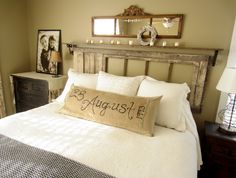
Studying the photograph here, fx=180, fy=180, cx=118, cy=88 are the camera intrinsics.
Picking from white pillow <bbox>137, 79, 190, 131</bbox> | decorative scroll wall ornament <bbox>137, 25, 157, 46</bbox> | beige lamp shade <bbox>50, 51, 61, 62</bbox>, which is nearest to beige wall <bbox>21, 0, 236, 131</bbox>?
decorative scroll wall ornament <bbox>137, 25, 157, 46</bbox>

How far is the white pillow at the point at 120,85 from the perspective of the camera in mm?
1909

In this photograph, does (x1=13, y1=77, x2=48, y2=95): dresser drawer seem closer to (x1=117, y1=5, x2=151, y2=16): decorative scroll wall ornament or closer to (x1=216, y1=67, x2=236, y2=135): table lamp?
(x1=117, y1=5, x2=151, y2=16): decorative scroll wall ornament

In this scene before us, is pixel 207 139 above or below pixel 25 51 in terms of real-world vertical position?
below

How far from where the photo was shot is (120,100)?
169 cm

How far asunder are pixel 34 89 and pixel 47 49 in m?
0.69

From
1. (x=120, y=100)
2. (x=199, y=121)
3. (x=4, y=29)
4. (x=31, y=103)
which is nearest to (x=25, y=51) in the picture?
(x=4, y=29)

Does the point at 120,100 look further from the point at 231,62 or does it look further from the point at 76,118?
the point at 231,62

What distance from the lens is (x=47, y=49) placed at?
2938 millimetres

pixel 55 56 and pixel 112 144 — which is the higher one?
pixel 55 56

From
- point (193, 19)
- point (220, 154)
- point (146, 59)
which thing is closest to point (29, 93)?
point (146, 59)

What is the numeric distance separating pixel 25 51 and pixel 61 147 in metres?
2.48

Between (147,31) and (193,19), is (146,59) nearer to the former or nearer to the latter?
(147,31)

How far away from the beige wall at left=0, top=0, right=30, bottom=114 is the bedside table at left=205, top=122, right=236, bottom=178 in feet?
9.82

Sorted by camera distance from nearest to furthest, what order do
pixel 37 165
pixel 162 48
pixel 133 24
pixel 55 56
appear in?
pixel 37 165 → pixel 162 48 → pixel 133 24 → pixel 55 56
